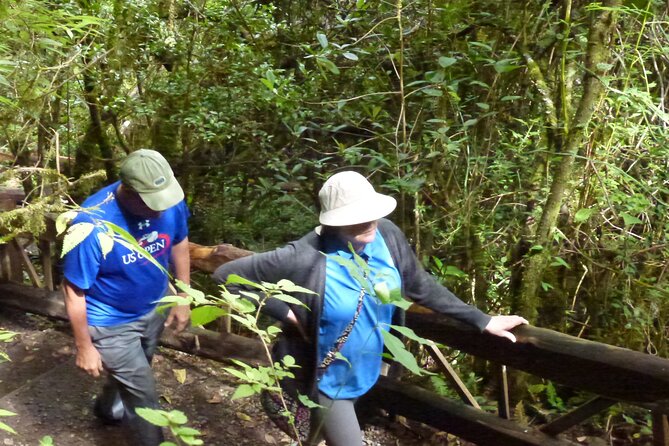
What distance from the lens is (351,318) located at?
2807 mm

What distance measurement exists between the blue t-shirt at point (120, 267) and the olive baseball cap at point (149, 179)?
0.20 meters

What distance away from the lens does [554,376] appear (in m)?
2.97

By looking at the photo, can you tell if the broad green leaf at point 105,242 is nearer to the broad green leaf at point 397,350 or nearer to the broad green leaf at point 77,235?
the broad green leaf at point 77,235

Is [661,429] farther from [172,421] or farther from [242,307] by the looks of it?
[172,421]

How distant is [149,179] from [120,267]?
1.75ft

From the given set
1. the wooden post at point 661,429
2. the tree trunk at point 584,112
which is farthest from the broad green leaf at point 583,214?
the wooden post at point 661,429

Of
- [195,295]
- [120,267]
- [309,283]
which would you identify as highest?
[195,295]

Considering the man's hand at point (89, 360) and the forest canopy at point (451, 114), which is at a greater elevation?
the forest canopy at point (451, 114)

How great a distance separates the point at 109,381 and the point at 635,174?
3.55m

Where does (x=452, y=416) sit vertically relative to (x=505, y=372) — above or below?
below

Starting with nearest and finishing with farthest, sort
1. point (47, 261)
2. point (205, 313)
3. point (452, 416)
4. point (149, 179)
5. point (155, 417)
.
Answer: point (155, 417)
point (205, 313)
point (149, 179)
point (452, 416)
point (47, 261)

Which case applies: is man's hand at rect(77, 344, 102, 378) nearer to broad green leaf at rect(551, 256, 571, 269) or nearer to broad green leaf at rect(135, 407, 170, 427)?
broad green leaf at rect(135, 407, 170, 427)

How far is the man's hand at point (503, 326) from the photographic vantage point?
119 inches

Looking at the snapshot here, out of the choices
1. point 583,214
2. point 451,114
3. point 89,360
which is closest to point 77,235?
point 89,360
